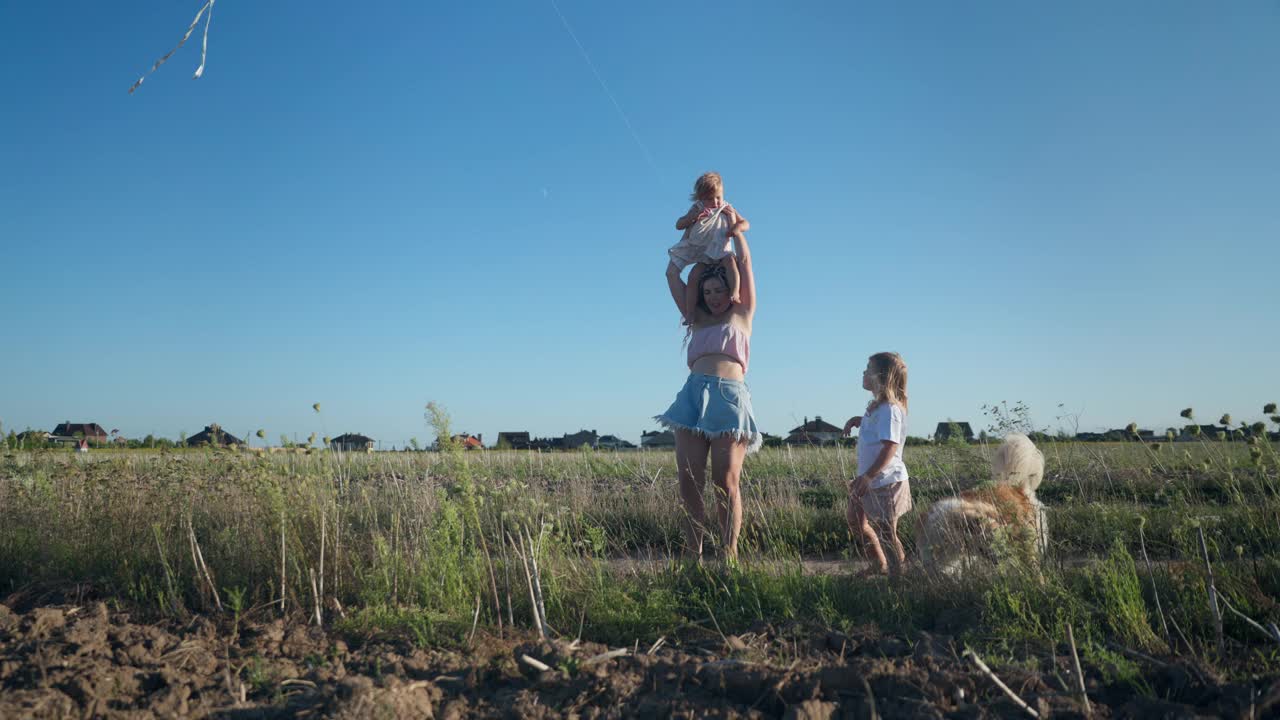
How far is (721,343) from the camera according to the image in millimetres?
4648

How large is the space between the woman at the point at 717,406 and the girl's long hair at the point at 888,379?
3.26 feet

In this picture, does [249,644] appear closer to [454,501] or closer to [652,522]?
[454,501]

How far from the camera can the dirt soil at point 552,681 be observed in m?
2.40

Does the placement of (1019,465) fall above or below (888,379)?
below

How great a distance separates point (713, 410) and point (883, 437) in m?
1.23

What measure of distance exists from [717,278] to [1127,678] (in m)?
2.93

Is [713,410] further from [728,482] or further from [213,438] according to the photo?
[213,438]

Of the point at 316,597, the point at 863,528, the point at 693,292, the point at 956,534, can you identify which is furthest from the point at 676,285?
the point at 316,597

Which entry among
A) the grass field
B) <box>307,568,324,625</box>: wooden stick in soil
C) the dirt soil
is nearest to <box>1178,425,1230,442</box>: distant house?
the grass field

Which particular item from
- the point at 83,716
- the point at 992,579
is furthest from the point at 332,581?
the point at 992,579

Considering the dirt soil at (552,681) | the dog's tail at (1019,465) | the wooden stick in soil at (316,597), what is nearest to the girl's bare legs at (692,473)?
the dirt soil at (552,681)

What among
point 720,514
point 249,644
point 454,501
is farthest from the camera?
point 720,514

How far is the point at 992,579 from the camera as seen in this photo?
11.9 feet

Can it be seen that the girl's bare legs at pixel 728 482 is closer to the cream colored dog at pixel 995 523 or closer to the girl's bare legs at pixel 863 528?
the girl's bare legs at pixel 863 528
